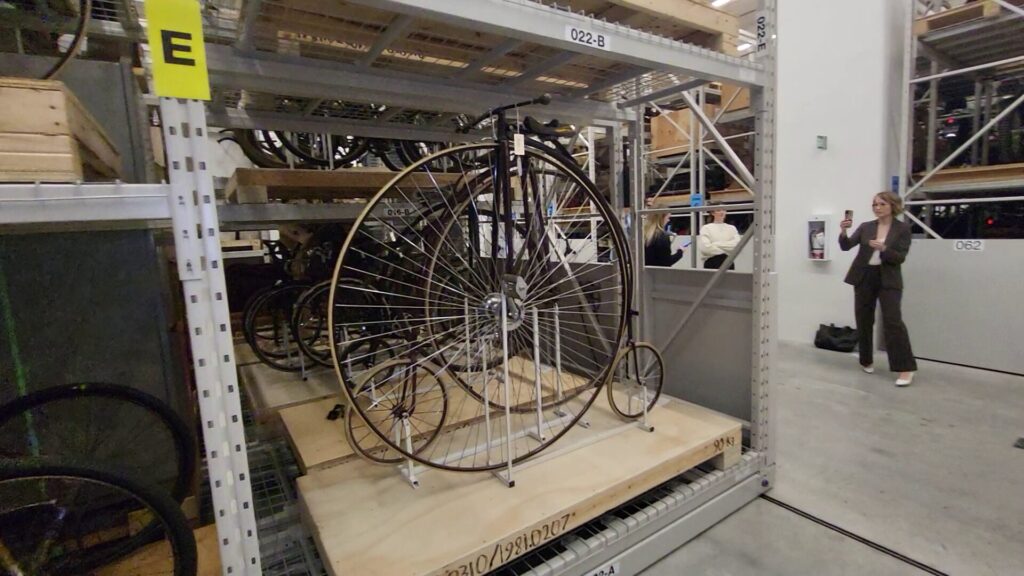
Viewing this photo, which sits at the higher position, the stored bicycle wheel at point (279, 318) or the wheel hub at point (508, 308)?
the wheel hub at point (508, 308)

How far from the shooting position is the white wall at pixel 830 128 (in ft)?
13.4

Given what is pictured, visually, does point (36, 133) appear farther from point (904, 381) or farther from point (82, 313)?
point (904, 381)

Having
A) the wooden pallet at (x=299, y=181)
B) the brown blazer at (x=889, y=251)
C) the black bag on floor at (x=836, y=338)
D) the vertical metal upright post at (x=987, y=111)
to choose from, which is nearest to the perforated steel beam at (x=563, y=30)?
the wooden pallet at (x=299, y=181)

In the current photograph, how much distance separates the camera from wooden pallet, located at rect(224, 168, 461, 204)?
2068 millimetres

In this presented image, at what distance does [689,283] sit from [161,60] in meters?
2.17

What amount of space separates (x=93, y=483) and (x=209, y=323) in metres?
0.44

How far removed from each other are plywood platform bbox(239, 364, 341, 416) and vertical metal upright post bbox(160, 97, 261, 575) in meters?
1.46

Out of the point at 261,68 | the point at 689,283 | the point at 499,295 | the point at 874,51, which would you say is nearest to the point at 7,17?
the point at 261,68

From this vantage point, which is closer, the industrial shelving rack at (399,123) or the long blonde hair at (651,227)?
the industrial shelving rack at (399,123)

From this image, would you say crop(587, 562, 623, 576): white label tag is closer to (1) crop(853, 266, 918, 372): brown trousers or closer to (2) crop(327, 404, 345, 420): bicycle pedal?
(2) crop(327, 404, 345, 420): bicycle pedal

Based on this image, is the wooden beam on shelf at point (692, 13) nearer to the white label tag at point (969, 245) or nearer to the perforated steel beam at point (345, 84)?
the perforated steel beam at point (345, 84)

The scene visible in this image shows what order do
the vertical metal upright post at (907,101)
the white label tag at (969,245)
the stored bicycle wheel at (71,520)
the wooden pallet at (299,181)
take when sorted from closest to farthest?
1. the stored bicycle wheel at (71,520)
2. the wooden pallet at (299,181)
3. the white label tag at (969,245)
4. the vertical metal upright post at (907,101)

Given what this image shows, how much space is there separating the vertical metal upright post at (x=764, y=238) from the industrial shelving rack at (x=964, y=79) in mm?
2729

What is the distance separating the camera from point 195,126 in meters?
0.88
